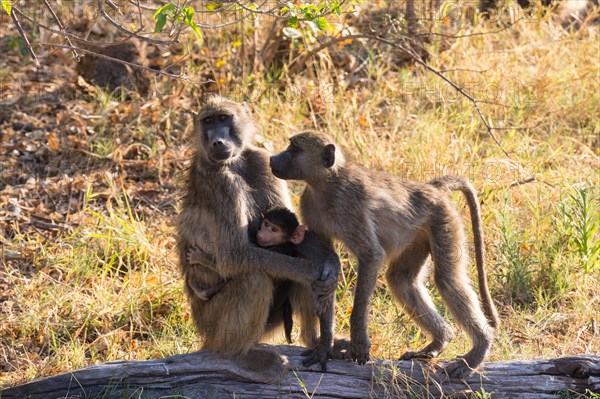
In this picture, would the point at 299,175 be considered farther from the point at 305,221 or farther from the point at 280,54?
the point at 280,54

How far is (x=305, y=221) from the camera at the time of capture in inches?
176

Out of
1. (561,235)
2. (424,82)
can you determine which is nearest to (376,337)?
(561,235)

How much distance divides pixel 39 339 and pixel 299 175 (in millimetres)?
2087

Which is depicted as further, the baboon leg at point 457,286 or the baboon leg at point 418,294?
the baboon leg at point 418,294

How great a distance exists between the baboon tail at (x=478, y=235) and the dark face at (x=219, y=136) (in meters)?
1.14

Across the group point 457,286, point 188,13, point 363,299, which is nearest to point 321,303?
point 363,299

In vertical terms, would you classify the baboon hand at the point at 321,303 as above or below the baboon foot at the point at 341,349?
above

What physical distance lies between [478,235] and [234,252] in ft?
4.39

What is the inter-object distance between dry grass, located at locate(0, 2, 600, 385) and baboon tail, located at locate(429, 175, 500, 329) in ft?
1.41

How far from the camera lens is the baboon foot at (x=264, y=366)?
4.12 meters

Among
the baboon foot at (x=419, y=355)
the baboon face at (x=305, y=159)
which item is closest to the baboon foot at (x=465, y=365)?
the baboon foot at (x=419, y=355)

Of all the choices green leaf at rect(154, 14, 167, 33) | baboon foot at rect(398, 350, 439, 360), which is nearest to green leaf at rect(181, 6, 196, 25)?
green leaf at rect(154, 14, 167, 33)

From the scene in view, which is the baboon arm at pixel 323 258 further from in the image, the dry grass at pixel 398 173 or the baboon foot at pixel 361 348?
the dry grass at pixel 398 173

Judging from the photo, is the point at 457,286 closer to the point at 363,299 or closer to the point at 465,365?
the point at 465,365
